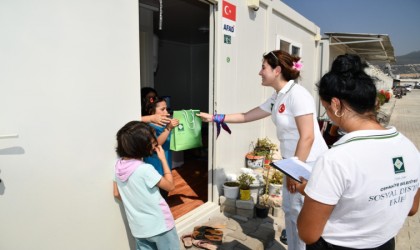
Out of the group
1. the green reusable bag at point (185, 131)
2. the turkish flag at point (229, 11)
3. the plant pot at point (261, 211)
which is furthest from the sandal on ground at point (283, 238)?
the turkish flag at point (229, 11)

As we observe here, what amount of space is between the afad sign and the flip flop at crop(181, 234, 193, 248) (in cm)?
253

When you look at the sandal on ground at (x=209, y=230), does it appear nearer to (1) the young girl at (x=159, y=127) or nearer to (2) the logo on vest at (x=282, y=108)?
(1) the young girl at (x=159, y=127)

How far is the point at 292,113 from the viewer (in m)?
2.52

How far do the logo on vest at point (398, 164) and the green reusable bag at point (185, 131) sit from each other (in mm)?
2227

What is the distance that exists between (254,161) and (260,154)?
215mm

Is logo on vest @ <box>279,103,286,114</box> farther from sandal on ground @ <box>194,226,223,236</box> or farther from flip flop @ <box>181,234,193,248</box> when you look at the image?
flip flop @ <box>181,234,193,248</box>

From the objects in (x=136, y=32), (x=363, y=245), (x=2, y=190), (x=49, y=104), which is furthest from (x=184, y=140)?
(x=363, y=245)

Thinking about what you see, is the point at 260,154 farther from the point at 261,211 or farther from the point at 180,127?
the point at 180,127

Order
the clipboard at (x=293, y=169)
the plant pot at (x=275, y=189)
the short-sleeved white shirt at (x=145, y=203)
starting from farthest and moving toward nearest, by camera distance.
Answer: the plant pot at (x=275, y=189), the short-sleeved white shirt at (x=145, y=203), the clipboard at (x=293, y=169)

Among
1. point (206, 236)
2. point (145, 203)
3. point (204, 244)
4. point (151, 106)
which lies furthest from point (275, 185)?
point (145, 203)

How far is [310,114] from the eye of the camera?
2434 millimetres

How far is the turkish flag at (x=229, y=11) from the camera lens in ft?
13.1

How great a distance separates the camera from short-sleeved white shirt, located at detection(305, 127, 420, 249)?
4.10 ft

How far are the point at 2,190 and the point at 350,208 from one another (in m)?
1.90
